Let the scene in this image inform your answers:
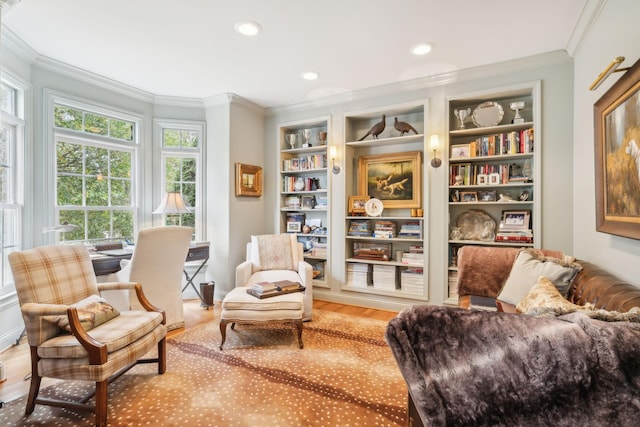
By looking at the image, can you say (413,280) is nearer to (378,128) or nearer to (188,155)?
(378,128)

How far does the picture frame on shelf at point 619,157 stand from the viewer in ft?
5.00

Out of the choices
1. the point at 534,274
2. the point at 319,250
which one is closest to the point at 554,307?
the point at 534,274

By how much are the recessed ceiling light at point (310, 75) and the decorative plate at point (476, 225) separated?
86.1 inches

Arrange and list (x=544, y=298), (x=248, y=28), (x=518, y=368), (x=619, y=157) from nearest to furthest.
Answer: (x=518, y=368)
(x=544, y=298)
(x=619, y=157)
(x=248, y=28)

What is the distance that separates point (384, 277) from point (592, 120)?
2372mm

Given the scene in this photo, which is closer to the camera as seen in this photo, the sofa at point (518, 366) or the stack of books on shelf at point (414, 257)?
the sofa at point (518, 366)

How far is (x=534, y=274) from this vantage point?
2.00m

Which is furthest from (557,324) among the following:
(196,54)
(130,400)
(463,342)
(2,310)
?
(2,310)

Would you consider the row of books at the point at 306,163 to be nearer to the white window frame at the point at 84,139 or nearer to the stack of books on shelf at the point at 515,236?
the white window frame at the point at 84,139

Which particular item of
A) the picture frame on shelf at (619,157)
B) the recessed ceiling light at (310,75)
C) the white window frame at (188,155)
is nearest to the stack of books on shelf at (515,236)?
the picture frame on shelf at (619,157)

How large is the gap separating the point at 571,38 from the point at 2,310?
5.14 meters

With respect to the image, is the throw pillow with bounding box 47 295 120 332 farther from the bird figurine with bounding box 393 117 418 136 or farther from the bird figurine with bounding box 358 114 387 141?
the bird figurine with bounding box 393 117 418 136

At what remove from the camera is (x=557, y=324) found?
2.67ft

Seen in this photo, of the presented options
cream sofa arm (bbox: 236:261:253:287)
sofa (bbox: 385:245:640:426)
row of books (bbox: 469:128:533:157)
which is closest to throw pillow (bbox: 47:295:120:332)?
cream sofa arm (bbox: 236:261:253:287)
